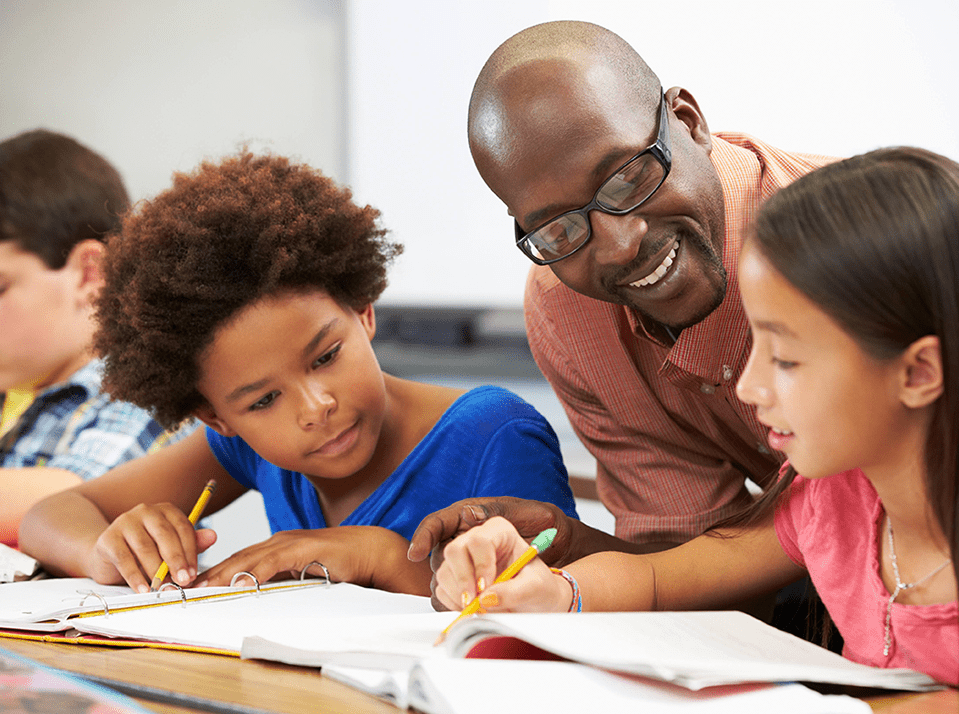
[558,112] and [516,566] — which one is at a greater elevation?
[558,112]

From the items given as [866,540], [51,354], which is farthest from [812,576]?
[51,354]

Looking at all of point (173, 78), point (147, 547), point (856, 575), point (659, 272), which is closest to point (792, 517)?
point (856, 575)

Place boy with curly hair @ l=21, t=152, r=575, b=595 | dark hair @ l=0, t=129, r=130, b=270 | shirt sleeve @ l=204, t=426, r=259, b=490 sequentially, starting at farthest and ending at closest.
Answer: dark hair @ l=0, t=129, r=130, b=270 < shirt sleeve @ l=204, t=426, r=259, b=490 < boy with curly hair @ l=21, t=152, r=575, b=595

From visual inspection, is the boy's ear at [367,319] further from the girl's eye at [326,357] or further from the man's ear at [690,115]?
the man's ear at [690,115]

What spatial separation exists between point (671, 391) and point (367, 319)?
410mm

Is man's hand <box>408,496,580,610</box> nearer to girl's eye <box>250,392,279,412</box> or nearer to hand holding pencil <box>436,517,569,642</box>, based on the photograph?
hand holding pencil <box>436,517,569,642</box>

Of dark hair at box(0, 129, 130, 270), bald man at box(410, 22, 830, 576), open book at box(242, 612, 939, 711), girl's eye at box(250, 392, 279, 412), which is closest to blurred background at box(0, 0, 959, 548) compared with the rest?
dark hair at box(0, 129, 130, 270)

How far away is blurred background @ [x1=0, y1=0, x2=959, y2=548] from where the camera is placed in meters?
2.21

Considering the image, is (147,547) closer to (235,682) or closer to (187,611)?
(187,611)

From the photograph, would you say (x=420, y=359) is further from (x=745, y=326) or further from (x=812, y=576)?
(x=812, y=576)

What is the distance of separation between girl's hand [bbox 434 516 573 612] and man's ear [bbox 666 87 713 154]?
23.0 inches

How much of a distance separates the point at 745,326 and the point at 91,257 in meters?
1.17

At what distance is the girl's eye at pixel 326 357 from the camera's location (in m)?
1.13

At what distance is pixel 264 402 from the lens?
1.14 meters
